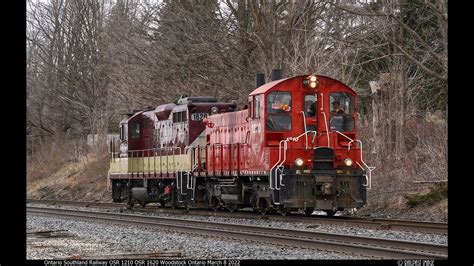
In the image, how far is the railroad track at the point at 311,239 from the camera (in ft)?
38.2

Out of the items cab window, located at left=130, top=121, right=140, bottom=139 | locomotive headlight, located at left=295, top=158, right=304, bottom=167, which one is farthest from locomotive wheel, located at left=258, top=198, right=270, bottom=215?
cab window, located at left=130, top=121, right=140, bottom=139

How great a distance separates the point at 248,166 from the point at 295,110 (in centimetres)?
183

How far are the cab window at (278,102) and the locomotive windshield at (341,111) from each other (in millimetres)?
1071

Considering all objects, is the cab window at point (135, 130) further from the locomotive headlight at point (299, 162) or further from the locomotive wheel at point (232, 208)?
the locomotive headlight at point (299, 162)

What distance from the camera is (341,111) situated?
757 inches

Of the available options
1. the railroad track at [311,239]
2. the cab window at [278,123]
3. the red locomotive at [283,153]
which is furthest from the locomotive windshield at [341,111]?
the railroad track at [311,239]

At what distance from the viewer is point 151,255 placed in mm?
12078

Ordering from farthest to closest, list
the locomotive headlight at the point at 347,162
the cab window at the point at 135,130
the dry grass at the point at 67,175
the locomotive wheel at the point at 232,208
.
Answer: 1. the dry grass at the point at 67,175
2. the cab window at the point at 135,130
3. the locomotive wheel at the point at 232,208
4. the locomotive headlight at the point at 347,162

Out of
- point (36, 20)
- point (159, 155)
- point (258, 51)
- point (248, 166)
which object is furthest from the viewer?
point (36, 20)

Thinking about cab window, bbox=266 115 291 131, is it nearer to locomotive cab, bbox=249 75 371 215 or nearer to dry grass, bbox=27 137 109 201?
locomotive cab, bbox=249 75 371 215

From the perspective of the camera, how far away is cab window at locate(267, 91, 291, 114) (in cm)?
1872

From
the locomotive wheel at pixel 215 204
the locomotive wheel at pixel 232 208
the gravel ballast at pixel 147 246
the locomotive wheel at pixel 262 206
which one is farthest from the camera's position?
the locomotive wheel at pixel 215 204
